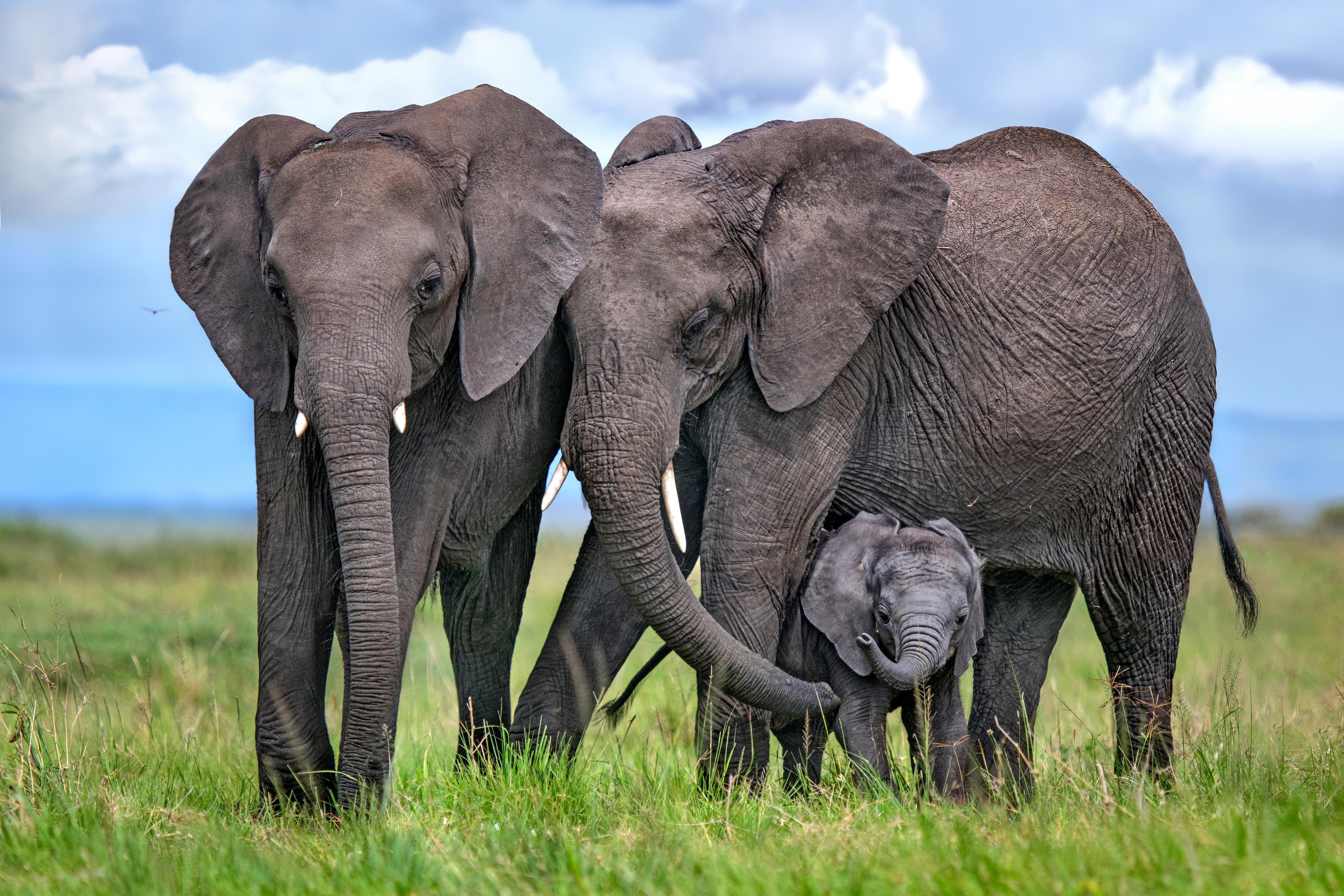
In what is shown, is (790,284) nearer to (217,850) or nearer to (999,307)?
(999,307)

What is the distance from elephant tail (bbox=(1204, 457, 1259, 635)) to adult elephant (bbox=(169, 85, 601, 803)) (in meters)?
4.13

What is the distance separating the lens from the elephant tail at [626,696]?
6.75 meters

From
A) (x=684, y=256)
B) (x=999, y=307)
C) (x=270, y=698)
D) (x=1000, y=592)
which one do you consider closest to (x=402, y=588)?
(x=270, y=698)

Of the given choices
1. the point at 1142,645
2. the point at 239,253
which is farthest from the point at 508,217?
the point at 1142,645

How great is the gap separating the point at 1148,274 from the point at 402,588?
12.8ft

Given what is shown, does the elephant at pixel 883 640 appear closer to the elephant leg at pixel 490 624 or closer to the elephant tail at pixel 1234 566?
the elephant leg at pixel 490 624

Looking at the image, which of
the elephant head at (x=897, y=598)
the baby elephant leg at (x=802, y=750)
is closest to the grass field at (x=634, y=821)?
the baby elephant leg at (x=802, y=750)

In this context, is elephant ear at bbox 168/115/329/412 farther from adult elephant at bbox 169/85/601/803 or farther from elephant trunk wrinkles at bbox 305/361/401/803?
elephant trunk wrinkles at bbox 305/361/401/803

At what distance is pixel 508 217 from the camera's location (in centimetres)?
543

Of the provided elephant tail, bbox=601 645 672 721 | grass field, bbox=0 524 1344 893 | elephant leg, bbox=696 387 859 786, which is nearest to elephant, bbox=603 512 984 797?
elephant leg, bbox=696 387 859 786

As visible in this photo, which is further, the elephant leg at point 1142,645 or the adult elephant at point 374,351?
the elephant leg at point 1142,645

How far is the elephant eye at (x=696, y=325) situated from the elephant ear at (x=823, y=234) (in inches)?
11.9

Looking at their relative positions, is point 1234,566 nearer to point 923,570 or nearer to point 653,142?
point 923,570

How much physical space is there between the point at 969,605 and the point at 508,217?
7.78 ft
